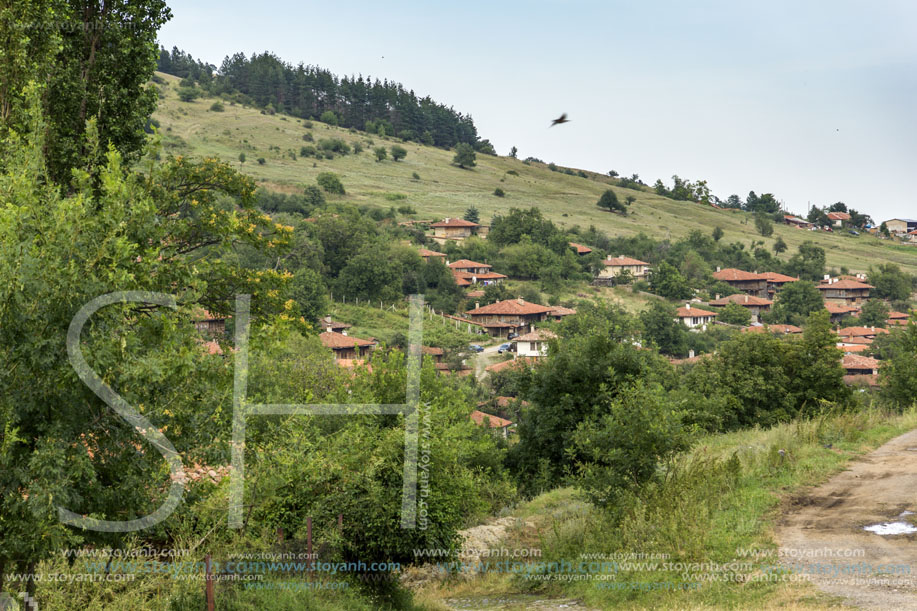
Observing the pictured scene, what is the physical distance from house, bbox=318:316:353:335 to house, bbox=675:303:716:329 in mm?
34207

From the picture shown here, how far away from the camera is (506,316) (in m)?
71.8

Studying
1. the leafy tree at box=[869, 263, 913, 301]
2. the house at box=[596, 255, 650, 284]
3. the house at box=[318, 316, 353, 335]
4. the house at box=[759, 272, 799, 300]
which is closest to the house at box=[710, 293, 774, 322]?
the house at box=[759, 272, 799, 300]

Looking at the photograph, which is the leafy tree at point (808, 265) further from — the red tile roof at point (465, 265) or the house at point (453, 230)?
the red tile roof at point (465, 265)

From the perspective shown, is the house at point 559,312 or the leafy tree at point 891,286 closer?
the house at point 559,312

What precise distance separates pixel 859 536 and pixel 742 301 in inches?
3213

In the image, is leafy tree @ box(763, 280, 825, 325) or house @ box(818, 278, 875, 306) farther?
house @ box(818, 278, 875, 306)

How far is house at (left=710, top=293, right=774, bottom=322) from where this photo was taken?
85312mm

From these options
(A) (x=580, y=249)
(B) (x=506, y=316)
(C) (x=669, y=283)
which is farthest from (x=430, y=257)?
(C) (x=669, y=283)

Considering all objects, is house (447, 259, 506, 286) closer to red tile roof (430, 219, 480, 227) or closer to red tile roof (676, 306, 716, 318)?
red tile roof (430, 219, 480, 227)

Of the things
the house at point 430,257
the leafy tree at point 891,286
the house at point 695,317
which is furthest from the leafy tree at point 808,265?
the house at point 430,257

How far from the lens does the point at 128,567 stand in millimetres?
7703

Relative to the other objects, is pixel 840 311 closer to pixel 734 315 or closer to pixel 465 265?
pixel 734 315

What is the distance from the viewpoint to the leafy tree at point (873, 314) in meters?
83.7

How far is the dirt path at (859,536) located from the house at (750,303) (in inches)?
2918
